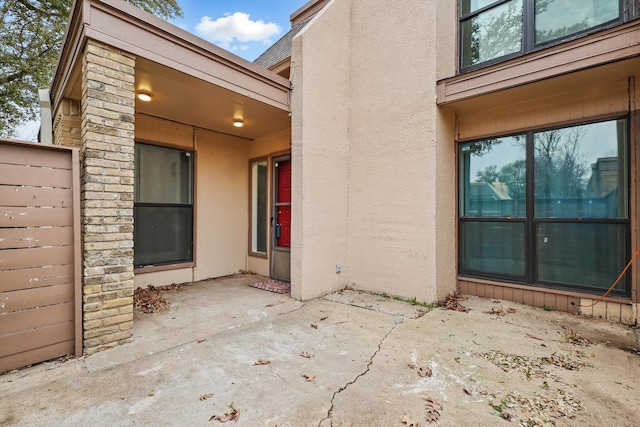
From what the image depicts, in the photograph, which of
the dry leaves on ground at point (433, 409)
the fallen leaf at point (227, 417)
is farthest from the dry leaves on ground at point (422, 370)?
the fallen leaf at point (227, 417)

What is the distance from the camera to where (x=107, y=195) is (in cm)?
281

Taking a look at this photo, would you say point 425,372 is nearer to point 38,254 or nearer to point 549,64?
point 38,254

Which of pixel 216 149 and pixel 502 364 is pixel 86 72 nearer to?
pixel 216 149

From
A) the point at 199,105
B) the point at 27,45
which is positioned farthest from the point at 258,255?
the point at 27,45

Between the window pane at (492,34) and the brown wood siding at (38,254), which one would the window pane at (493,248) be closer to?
the window pane at (492,34)

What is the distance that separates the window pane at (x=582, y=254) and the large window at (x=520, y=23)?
2.44m

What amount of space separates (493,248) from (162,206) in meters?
5.52

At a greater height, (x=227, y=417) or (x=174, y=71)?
(x=174, y=71)

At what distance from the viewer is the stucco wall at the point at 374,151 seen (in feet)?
13.8

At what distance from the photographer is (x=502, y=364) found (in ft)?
8.45

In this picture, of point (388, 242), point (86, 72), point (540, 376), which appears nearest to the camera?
point (540, 376)

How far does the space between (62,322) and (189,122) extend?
12.5 ft

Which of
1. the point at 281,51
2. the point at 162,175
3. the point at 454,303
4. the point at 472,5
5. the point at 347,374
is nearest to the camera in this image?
the point at 347,374

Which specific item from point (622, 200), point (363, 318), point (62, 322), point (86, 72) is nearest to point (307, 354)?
point (363, 318)
